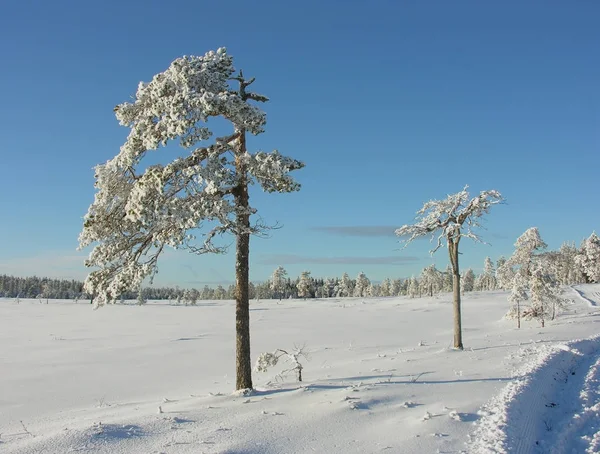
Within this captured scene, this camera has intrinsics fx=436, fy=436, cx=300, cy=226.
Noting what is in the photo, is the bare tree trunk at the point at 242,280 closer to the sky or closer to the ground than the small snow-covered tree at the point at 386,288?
closer to the sky

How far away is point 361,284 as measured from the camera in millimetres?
151125

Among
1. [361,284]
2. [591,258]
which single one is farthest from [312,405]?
[361,284]

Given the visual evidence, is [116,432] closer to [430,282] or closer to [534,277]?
[534,277]

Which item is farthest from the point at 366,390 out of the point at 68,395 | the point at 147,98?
the point at 68,395

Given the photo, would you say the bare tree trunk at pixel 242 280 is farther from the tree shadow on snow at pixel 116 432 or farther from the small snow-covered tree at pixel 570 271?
the small snow-covered tree at pixel 570 271

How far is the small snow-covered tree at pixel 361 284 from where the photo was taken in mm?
150250

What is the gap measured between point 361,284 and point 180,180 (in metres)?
143

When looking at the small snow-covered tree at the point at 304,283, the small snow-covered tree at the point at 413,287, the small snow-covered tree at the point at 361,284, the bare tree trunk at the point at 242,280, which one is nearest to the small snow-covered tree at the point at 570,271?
the small snow-covered tree at the point at 413,287

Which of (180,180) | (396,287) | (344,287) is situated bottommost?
(396,287)

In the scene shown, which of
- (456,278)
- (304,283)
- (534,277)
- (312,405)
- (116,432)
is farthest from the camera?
(304,283)

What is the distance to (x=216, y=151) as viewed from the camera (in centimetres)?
1224

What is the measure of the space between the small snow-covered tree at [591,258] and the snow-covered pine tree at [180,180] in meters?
102

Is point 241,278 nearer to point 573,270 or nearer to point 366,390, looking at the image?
point 366,390

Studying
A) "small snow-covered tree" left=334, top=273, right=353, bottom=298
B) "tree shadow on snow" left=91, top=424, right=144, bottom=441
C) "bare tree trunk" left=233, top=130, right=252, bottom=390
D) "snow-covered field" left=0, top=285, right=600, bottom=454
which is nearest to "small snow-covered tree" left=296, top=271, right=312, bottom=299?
"small snow-covered tree" left=334, top=273, right=353, bottom=298
